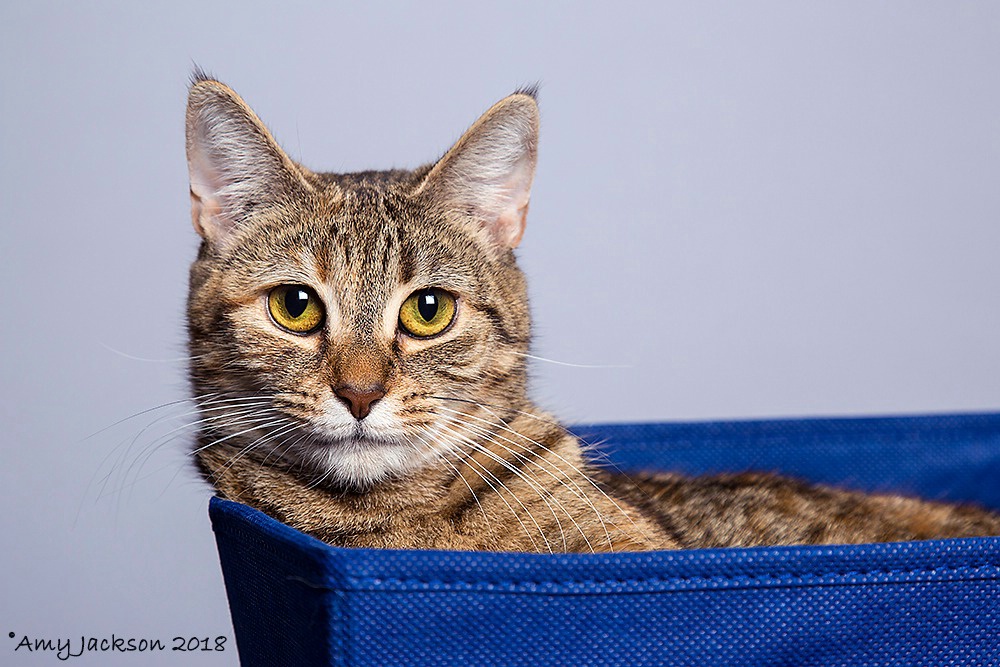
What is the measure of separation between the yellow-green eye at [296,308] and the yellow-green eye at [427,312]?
0.37 ft

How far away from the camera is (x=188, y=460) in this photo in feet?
4.97

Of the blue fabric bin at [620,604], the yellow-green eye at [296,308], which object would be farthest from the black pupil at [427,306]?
the blue fabric bin at [620,604]

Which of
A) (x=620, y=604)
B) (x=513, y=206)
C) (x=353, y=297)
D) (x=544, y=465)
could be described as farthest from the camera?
(x=513, y=206)

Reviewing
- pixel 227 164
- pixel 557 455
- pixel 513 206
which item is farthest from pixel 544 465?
pixel 227 164

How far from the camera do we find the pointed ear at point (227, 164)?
1.43 m

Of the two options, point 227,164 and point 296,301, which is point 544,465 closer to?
point 296,301

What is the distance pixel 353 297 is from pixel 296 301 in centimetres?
8

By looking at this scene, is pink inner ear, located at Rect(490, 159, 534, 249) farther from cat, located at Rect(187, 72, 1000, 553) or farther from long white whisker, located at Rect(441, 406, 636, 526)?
long white whisker, located at Rect(441, 406, 636, 526)

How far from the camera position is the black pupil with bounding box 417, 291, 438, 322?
139 cm

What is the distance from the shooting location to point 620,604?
3.28 ft

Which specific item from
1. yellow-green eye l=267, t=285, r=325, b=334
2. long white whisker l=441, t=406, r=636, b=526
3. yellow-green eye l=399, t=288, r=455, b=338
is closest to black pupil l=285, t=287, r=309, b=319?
yellow-green eye l=267, t=285, r=325, b=334

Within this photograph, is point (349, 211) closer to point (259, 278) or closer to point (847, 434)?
point (259, 278)

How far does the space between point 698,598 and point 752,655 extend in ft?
0.33

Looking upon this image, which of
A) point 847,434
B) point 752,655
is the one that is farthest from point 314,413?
point 847,434
